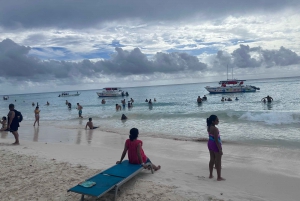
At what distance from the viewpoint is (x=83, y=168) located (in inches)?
255

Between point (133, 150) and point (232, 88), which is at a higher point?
point (232, 88)

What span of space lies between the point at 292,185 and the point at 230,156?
9.94ft

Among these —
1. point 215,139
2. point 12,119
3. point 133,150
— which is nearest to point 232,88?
point 12,119

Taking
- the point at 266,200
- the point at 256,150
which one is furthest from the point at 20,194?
the point at 256,150

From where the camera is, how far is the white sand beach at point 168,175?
4781mm

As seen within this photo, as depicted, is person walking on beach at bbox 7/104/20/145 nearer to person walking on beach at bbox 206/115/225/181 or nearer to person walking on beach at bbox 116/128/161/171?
person walking on beach at bbox 116/128/161/171

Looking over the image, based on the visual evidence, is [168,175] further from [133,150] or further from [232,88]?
[232,88]

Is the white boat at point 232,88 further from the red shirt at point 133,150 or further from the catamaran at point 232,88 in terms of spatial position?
the red shirt at point 133,150

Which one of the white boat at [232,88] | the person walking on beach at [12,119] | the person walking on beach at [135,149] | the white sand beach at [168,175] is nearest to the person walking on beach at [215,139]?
the white sand beach at [168,175]

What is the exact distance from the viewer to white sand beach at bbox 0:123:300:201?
15.7 ft

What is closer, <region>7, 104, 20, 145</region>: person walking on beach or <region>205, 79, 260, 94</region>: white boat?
<region>7, 104, 20, 145</region>: person walking on beach

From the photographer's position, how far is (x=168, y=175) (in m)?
6.02

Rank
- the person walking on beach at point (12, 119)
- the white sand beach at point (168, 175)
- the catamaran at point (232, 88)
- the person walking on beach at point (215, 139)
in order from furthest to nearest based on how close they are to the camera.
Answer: the catamaran at point (232, 88)
the person walking on beach at point (12, 119)
the person walking on beach at point (215, 139)
the white sand beach at point (168, 175)

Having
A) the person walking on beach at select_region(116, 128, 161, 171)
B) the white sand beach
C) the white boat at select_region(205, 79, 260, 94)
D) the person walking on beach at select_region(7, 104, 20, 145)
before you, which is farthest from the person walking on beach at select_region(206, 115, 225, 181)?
the white boat at select_region(205, 79, 260, 94)
